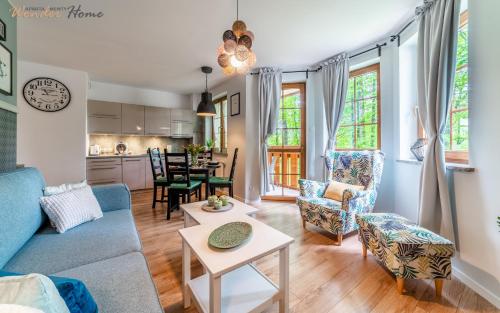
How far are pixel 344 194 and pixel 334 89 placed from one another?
1748 millimetres

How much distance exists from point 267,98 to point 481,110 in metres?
2.65

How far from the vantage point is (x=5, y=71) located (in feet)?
5.87

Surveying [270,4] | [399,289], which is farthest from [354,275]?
[270,4]

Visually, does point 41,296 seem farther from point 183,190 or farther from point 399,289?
point 183,190

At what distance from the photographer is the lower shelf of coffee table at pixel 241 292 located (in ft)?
3.92

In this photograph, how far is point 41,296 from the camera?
494 mm

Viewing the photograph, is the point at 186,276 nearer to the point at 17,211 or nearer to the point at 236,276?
the point at 236,276

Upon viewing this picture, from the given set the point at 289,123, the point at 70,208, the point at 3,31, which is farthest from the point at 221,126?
the point at 70,208

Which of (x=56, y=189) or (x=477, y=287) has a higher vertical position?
(x=56, y=189)

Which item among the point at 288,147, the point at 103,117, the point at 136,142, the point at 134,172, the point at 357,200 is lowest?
the point at 357,200

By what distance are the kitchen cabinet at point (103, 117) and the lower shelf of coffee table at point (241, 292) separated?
14.1 feet

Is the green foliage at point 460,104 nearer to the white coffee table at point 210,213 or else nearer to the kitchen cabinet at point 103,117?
the white coffee table at point 210,213

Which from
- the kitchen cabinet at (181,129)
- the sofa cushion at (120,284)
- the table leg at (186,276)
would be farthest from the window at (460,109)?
the kitchen cabinet at (181,129)

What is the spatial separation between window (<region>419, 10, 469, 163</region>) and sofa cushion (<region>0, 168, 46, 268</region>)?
10.8 feet
